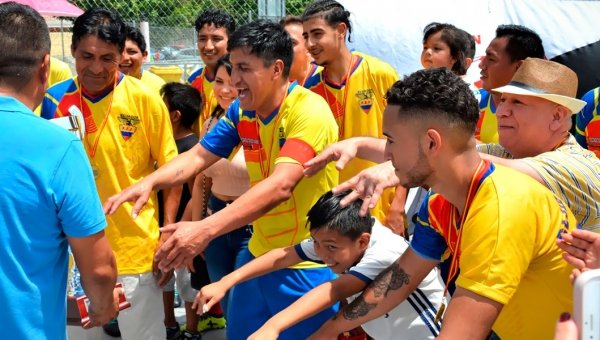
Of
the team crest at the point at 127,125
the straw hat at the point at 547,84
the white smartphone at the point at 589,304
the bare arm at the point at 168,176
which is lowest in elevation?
the bare arm at the point at 168,176

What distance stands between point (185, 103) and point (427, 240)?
335 centimetres

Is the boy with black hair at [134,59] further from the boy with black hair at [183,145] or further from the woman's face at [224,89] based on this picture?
the woman's face at [224,89]

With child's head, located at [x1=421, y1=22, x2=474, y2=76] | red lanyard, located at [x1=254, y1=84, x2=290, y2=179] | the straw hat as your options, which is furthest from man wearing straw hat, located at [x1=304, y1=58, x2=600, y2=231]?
child's head, located at [x1=421, y1=22, x2=474, y2=76]

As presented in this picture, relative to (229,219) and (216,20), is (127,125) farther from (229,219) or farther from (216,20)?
(216,20)

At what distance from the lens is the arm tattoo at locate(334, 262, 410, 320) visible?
2885mm

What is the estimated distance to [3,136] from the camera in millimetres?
2455

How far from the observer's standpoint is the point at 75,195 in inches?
99.9

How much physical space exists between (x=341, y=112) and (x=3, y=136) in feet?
9.64

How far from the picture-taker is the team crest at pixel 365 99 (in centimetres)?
509

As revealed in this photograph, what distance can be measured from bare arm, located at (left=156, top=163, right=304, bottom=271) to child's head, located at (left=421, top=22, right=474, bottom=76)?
2.47 metres

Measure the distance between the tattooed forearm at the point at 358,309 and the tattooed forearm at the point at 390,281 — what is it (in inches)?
2.0

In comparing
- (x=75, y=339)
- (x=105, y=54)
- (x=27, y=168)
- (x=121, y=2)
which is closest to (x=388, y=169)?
(x=27, y=168)

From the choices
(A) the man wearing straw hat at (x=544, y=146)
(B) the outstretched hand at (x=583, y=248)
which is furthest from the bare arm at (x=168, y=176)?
(B) the outstretched hand at (x=583, y=248)

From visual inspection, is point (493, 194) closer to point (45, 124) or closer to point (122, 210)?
point (45, 124)
